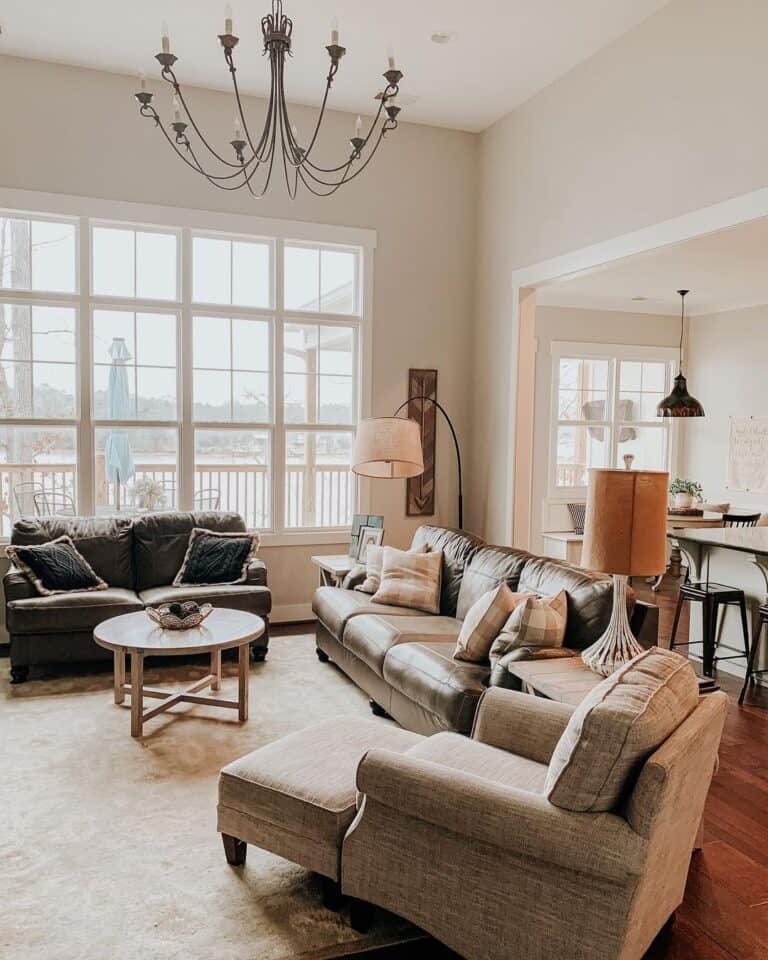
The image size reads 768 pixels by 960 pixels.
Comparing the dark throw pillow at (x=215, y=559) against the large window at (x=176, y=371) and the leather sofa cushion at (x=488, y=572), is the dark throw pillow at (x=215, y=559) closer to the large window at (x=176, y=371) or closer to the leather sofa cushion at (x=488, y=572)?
the large window at (x=176, y=371)

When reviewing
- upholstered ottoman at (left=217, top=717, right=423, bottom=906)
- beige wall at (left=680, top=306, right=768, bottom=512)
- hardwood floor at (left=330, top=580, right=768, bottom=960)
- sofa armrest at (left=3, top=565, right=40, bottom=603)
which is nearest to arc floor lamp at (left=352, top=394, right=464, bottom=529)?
sofa armrest at (left=3, top=565, right=40, bottom=603)

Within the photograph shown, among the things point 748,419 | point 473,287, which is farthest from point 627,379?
point 473,287

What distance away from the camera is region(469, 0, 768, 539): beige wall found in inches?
150

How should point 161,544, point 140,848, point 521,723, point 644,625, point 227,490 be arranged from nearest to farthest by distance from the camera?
point 521,723 < point 140,848 < point 644,625 < point 161,544 < point 227,490

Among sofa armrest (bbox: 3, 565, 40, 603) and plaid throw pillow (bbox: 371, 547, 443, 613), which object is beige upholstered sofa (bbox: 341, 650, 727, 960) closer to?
plaid throw pillow (bbox: 371, 547, 443, 613)

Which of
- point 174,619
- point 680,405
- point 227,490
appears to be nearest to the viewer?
point 174,619

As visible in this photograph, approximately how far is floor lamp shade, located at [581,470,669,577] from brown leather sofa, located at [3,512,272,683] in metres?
2.67

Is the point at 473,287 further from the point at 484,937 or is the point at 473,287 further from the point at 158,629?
the point at 484,937

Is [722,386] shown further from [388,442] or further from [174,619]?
[174,619]

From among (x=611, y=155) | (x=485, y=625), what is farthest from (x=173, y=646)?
(x=611, y=155)

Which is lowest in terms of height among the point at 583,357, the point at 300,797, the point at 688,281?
the point at 300,797

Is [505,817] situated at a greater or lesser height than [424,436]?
lesser

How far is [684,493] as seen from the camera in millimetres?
7875

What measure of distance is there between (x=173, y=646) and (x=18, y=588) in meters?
1.46
